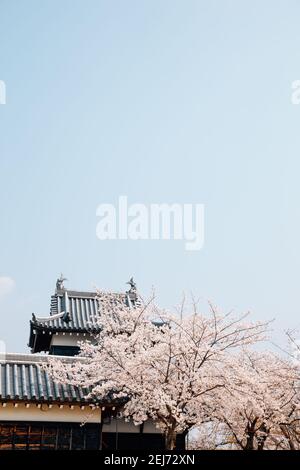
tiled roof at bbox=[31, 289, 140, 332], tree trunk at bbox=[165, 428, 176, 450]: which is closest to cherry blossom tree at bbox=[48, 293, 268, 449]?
tree trunk at bbox=[165, 428, 176, 450]

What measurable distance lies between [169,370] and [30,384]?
475 cm

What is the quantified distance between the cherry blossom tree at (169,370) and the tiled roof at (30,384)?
13.8 inches

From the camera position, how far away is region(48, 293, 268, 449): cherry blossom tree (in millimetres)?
15336

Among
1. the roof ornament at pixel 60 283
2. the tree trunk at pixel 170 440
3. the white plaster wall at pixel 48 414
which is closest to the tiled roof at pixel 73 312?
the roof ornament at pixel 60 283

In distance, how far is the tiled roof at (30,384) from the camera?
15914 millimetres

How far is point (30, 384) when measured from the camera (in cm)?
1661

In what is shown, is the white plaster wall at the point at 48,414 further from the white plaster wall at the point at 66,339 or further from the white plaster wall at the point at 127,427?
the white plaster wall at the point at 66,339

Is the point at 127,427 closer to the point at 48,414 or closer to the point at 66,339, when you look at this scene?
the point at 48,414

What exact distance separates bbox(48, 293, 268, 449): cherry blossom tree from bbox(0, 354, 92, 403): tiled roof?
1.15ft

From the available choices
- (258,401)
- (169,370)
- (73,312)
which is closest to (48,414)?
(169,370)

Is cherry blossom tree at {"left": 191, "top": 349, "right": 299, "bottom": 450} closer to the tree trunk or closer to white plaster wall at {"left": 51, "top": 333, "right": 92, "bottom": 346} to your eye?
the tree trunk
